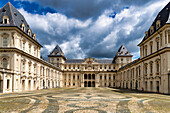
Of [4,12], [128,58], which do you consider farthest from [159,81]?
[128,58]

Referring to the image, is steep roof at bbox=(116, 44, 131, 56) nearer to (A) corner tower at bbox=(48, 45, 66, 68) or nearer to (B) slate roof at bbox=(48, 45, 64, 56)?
(A) corner tower at bbox=(48, 45, 66, 68)

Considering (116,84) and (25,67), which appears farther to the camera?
(116,84)

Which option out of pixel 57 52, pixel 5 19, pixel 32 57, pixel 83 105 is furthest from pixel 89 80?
pixel 83 105

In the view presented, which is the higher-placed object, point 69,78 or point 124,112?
point 124,112

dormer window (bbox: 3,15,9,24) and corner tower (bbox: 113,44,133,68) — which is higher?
dormer window (bbox: 3,15,9,24)

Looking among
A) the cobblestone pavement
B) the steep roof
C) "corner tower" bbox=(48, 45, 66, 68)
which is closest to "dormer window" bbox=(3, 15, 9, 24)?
the cobblestone pavement

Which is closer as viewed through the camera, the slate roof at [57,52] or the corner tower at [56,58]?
the corner tower at [56,58]

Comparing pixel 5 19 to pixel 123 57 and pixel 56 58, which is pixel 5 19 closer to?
pixel 56 58

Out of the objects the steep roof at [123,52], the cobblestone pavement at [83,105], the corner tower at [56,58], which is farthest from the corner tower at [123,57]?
the cobblestone pavement at [83,105]

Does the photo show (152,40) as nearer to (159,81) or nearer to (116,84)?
(159,81)

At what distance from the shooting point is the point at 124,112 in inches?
446

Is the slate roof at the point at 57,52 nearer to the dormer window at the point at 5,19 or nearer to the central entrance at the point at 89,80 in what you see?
the central entrance at the point at 89,80

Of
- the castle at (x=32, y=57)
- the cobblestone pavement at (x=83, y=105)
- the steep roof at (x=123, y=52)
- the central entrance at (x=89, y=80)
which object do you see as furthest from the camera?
the central entrance at (x=89, y=80)

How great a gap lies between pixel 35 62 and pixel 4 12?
16.4 meters
